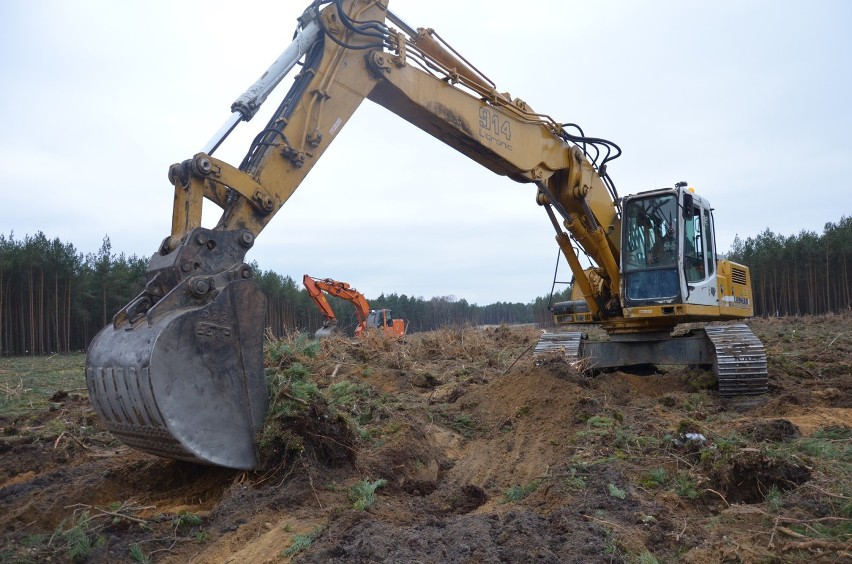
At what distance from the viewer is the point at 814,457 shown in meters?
5.05

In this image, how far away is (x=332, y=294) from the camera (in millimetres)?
25938

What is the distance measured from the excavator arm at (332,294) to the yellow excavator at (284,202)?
14696 mm

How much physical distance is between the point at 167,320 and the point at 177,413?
Result: 2.02 feet

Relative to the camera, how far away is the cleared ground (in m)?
3.71

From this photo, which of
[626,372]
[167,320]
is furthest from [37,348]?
[167,320]

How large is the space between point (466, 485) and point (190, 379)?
7.89 feet

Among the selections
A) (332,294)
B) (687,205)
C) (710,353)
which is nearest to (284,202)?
(687,205)

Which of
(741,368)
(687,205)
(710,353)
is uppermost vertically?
(687,205)

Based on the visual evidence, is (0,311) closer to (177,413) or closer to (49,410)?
(49,410)

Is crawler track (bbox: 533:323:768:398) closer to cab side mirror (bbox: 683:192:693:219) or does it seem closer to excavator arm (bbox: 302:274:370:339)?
cab side mirror (bbox: 683:192:693:219)

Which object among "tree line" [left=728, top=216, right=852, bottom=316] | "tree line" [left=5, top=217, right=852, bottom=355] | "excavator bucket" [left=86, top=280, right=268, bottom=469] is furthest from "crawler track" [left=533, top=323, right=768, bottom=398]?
"tree line" [left=728, top=216, right=852, bottom=316]

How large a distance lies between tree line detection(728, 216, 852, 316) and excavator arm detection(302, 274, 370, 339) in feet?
93.7

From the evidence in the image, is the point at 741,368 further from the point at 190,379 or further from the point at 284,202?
the point at 190,379

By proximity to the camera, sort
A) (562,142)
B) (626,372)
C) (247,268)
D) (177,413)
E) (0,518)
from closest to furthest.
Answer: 1. (177,413)
2. (0,518)
3. (247,268)
4. (562,142)
5. (626,372)
